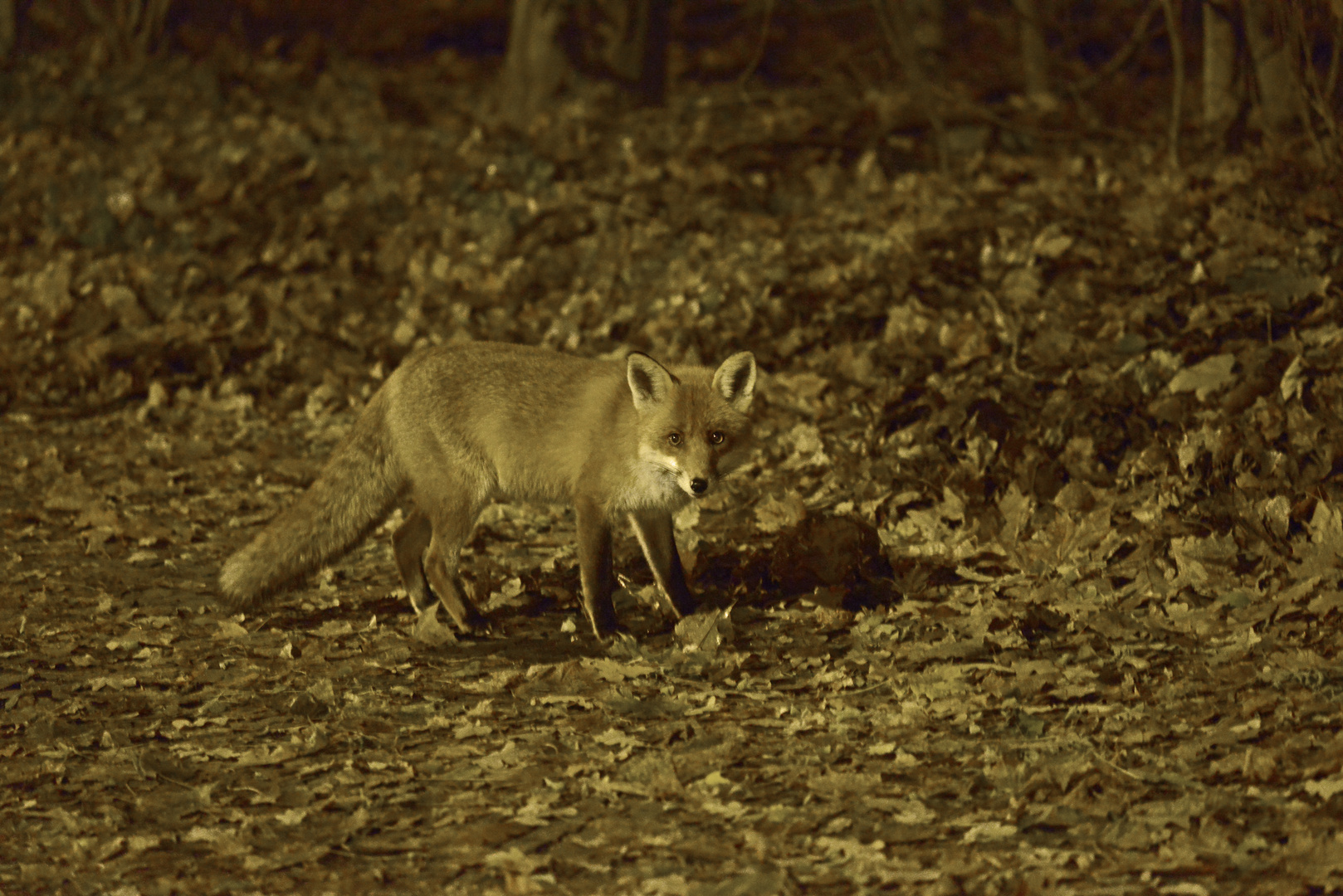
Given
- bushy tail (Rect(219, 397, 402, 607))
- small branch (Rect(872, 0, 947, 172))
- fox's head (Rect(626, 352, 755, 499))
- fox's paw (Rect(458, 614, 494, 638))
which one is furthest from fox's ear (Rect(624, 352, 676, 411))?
small branch (Rect(872, 0, 947, 172))

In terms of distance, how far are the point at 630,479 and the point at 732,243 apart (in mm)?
6667

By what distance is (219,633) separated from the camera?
6.37 meters

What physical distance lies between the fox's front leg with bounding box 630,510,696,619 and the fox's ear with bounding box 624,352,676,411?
56 cm

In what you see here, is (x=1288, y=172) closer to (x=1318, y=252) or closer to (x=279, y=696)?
(x=1318, y=252)

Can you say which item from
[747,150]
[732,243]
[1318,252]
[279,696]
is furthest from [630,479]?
[747,150]

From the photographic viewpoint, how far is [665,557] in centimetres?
650

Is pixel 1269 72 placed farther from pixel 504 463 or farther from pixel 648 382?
pixel 504 463

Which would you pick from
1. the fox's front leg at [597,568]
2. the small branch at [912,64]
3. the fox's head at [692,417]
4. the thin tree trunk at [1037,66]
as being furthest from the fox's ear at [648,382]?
the thin tree trunk at [1037,66]

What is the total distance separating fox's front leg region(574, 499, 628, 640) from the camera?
6262 mm

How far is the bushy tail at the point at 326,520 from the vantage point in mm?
6520

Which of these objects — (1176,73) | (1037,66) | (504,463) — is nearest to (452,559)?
(504,463)

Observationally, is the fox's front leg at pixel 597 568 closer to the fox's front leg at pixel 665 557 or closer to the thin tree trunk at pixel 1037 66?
the fox's front leg at pixel 665 557

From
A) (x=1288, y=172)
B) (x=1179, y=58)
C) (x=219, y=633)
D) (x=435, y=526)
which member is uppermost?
(x=1179, y=58)

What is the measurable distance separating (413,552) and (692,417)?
5.69ft
